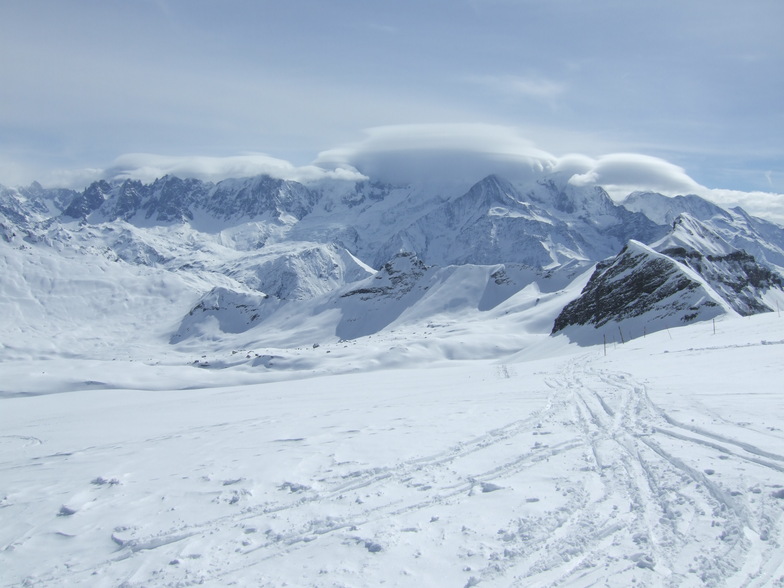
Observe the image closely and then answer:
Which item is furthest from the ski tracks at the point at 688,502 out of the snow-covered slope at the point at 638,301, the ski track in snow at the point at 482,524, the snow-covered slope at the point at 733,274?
the snow-covered slope at the point at 733,274

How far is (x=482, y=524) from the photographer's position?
8352mm

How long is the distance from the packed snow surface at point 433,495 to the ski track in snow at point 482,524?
0.04 m

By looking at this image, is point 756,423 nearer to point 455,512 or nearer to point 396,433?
point 455,512

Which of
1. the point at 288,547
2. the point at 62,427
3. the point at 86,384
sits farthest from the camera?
the point at 86,384

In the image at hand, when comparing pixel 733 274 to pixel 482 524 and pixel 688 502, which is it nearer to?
pixel 688 502

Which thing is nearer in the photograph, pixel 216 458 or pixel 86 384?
pixel 216 458

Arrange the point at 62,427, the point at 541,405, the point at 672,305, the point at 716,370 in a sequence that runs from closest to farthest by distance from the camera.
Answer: the point at 541,405, the point at 716,370, the point at 62,427, the point at 672,305

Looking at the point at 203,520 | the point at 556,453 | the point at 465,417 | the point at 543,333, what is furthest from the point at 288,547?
the point at 543,333

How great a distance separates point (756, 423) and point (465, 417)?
7.57 metres

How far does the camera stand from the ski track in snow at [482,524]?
279 inches

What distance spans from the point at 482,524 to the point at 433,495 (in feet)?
5.05

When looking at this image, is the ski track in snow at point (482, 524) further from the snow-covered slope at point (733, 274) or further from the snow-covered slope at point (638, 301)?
the snow-covered slope at point (733, 274)

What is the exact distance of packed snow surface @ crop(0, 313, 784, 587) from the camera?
7.32 meters

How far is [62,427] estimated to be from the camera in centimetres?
2330
